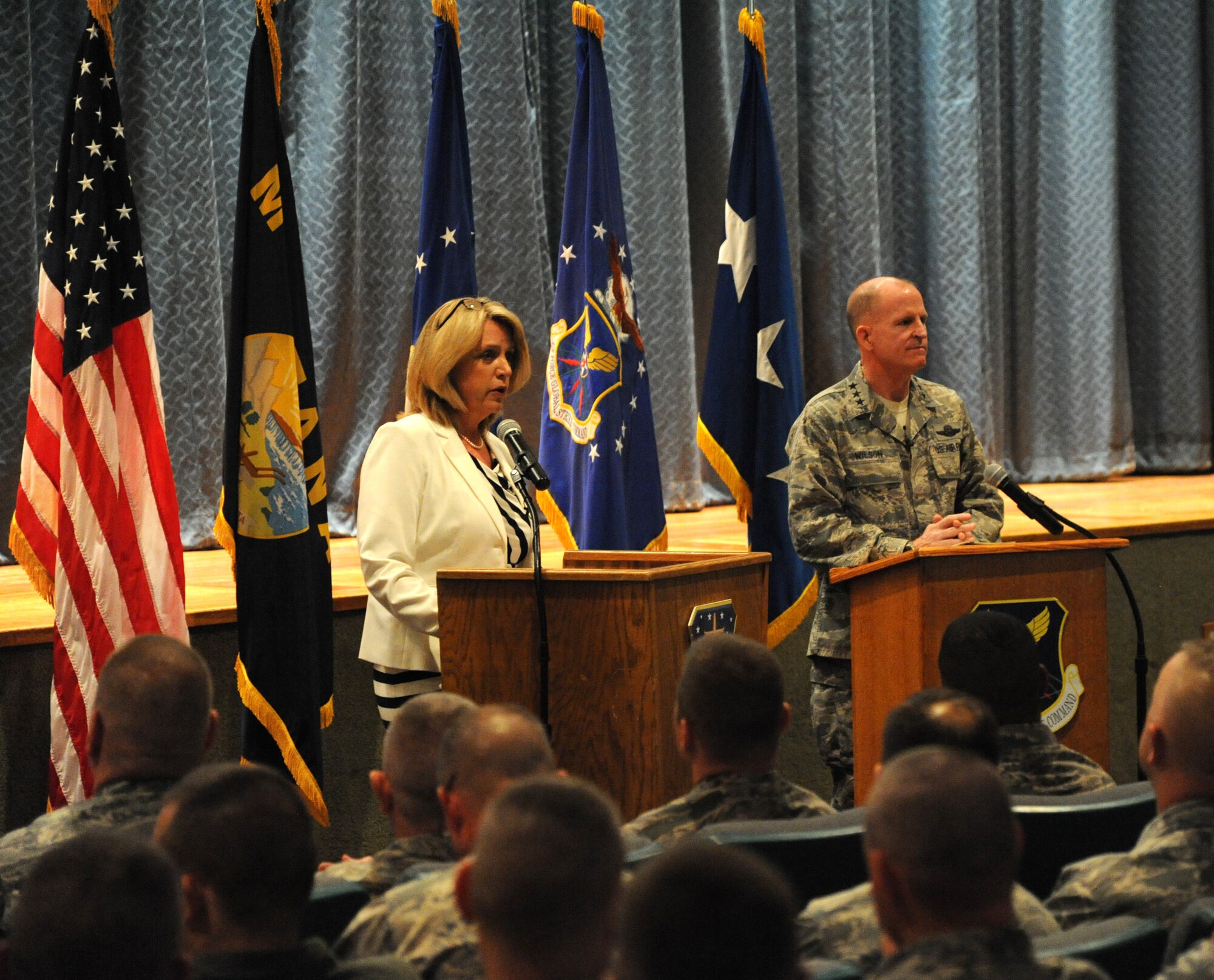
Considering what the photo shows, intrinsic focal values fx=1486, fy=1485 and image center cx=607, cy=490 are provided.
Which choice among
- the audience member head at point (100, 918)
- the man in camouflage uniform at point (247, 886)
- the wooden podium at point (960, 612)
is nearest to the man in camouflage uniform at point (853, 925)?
the man in camouflage uniform at point (247, 886)

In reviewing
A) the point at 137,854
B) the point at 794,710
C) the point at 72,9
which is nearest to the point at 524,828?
the point at 137,854

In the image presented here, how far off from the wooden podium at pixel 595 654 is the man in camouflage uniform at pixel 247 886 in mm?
1414

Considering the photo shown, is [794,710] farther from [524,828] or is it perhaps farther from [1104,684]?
[524,828]

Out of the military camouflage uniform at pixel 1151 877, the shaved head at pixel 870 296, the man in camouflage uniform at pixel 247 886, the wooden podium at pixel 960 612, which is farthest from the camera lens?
the shaved head at pixel 870 296

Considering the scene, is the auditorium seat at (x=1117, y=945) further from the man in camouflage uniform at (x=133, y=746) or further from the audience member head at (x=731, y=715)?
the man in camouflage uniform at (x=133, y=746)

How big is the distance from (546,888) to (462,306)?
7.60ft

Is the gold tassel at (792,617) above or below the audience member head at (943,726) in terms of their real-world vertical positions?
below

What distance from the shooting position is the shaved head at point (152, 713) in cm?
215

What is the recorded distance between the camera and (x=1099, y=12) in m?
8.34

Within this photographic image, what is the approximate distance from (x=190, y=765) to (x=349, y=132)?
4.69m

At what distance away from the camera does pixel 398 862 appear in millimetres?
2000

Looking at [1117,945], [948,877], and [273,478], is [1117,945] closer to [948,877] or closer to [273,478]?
[948,877]

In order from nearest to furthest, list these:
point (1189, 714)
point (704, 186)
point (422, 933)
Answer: point (422, 933)
point (1189, 714)
point (704, 186)

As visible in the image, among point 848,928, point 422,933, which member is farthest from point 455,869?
point 848,928
